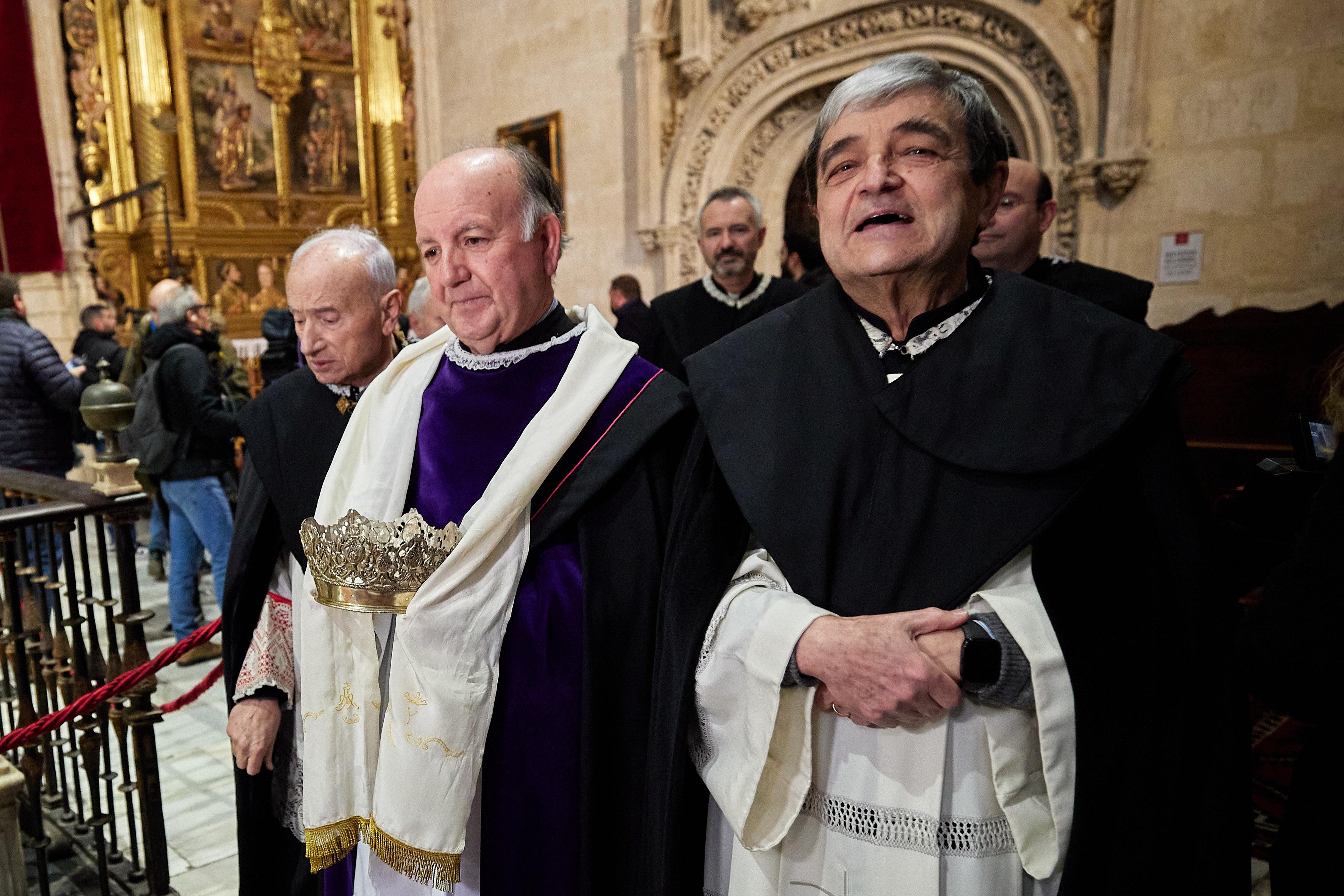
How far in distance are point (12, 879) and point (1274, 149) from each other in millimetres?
6626

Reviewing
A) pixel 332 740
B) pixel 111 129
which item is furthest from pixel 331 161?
pixel 332 740

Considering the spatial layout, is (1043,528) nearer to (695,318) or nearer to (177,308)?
(695,318)

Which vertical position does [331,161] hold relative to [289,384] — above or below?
above

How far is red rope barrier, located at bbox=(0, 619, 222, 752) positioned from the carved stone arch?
5.80 meters

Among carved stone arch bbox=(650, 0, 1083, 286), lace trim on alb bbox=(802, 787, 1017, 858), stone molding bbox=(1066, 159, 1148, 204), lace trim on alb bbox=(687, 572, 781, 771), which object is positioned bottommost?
lace trim on alb bbox=(802, 787, 1017, 858)

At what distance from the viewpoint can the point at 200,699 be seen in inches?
173

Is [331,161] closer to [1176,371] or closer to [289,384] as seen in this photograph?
[289,384]

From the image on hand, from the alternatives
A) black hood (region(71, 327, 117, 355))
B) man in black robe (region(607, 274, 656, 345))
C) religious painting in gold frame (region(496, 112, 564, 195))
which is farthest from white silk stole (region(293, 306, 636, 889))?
religious painting in gold frame (region(496, 112, 564, 195))

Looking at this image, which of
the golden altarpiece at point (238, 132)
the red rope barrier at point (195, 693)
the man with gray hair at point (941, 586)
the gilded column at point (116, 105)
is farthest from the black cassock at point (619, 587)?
the gilded column at point (116, 105)

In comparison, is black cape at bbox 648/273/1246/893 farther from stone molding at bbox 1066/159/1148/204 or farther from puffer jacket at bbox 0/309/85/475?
stone molding at bbox 1066/159/1148/204

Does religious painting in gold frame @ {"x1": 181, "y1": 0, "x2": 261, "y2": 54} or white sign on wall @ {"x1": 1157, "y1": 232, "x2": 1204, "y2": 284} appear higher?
religious painting in gold frame @ {"x1": 181, "y1": 0, "x2": 261, "y2": 54}

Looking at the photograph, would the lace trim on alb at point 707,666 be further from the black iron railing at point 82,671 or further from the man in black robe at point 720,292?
the man in black robe at point 720,292

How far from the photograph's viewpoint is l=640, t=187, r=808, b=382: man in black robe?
3947 mm

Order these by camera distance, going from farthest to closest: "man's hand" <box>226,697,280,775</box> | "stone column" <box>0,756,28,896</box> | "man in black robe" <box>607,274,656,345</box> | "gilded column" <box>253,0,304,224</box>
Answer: "gilded column" <box>253,0,304,224</box>
"man in black robe" <box>607,274,656,345</box>
"stone column" <box>0,756,28,896</box>
"man's hand" <box>226,697,280,775</box>
